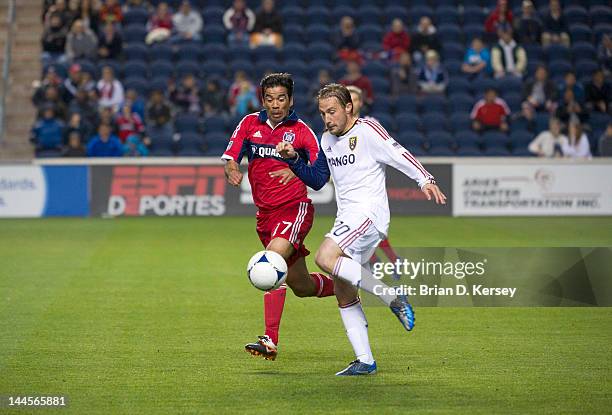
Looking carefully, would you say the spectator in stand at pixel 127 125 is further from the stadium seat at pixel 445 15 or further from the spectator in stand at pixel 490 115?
the stadium seat at pixel 445 15

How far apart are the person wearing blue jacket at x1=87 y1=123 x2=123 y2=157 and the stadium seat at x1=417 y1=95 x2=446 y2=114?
712cm

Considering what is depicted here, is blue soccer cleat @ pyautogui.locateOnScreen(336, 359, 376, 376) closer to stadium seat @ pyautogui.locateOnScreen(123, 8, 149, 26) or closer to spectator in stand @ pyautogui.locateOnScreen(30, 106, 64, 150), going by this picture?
spectator in stand @ pyautogui.locateOnScreen(30, 106, 64, 150)

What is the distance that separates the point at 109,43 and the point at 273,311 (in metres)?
18.0

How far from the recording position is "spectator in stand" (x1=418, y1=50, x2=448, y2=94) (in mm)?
24438

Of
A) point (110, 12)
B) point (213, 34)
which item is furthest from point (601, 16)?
point (110, 12)

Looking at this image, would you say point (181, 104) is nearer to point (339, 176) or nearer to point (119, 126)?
point (119, 126)

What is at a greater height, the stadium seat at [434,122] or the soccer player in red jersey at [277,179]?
the soccer player in red jersey at [277,179]

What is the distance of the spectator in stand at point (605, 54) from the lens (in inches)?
998

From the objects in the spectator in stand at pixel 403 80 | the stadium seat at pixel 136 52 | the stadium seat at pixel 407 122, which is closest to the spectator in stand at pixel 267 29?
the stadium seat at pixel 136 52

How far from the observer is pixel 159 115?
2327 cm

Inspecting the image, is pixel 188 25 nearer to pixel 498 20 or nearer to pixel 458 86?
pixel 458 86

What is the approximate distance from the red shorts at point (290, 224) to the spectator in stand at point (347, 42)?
16.7 metres

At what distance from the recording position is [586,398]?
6648mm

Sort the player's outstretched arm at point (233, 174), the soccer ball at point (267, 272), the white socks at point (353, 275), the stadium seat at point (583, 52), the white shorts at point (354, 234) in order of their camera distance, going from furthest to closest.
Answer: the stadium seat at point (583, 52) → the player's outstretched arm at point (233, 174) → the soccer ball at point (267, 272) → the white shorts at point (354, 234) → the white socks at point (353, 275)
